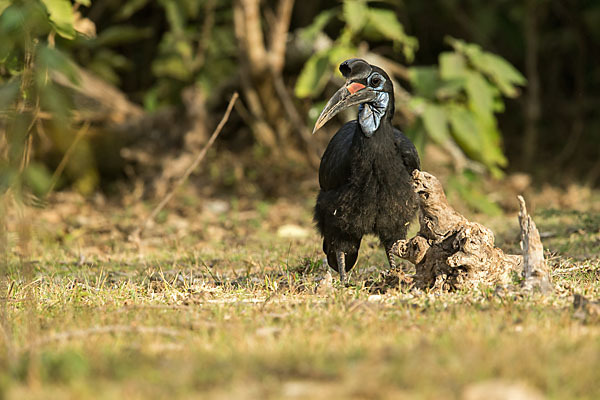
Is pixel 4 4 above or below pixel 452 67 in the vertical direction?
below

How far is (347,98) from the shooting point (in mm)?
4902

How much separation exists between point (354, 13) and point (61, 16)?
13.0ft

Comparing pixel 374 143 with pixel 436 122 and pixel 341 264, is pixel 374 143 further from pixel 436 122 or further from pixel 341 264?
pixel 436 122

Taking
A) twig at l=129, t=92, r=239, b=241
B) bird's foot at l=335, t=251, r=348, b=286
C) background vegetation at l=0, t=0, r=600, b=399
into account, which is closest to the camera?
background vegetation at l=0, t=0, r=600, b=399

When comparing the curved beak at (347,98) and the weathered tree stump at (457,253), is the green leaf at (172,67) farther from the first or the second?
the weathered tree stump at (457,253)

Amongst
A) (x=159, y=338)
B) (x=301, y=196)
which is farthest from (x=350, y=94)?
(x=301, y=196)

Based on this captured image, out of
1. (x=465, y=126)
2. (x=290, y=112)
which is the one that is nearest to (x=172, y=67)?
(x=290, y=112)

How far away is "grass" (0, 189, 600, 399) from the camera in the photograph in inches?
97.8

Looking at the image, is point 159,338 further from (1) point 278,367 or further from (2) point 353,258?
(2) point 353,258

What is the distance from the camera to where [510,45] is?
1380 cm

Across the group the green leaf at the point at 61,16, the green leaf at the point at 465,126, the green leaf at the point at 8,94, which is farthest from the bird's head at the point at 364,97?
the green leaf at the point at 465,126

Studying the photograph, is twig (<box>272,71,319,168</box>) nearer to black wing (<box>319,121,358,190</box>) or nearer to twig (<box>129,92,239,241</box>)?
twig (<box>129,92,239,241</box>)

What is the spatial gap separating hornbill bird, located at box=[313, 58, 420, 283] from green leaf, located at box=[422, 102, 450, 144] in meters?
2.85

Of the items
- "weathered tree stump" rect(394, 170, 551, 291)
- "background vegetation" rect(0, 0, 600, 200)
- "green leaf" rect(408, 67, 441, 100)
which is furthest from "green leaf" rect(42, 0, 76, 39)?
"green leaf" rect(408, 67, 441, 100)
